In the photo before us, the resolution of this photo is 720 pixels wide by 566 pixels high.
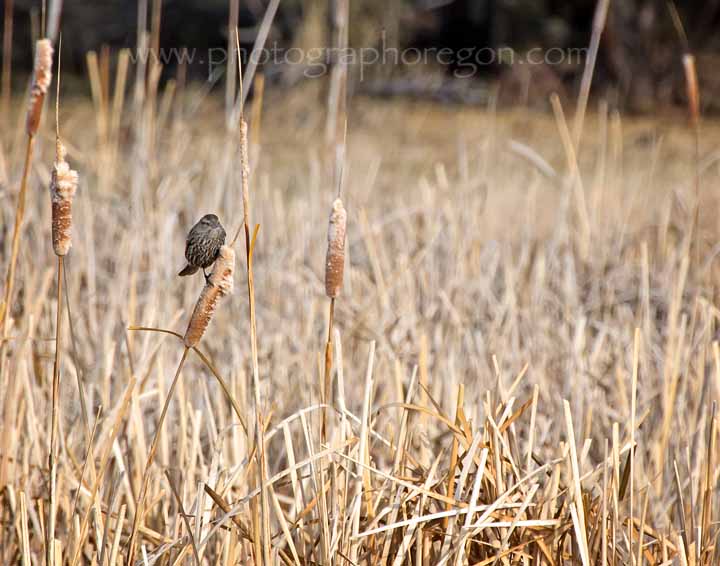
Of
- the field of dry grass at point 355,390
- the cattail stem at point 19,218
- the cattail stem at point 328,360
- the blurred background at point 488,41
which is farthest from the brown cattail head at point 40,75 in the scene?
the blurred background at point 488,41

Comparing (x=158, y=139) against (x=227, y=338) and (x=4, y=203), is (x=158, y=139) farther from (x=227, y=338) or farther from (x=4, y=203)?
(x=227, y=338)

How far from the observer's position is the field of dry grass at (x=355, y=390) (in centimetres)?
67

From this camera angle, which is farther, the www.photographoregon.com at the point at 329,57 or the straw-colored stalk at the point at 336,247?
the www.photographoregon.com at the point at 329,57

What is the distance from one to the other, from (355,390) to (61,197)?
→ 2.49ft

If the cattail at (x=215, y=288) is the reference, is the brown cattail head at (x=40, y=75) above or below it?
above

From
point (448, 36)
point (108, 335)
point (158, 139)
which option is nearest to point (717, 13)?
point (448, 36)

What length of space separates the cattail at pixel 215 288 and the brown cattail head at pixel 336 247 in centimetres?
6

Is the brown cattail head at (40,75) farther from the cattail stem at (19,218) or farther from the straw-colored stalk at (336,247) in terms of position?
the straw-colored stalk at (336,247)

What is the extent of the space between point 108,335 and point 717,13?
8429mm

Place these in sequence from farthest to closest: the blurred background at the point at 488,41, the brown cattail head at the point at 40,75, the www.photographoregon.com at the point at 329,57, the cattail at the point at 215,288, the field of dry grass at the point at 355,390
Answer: the blurred background at the point at 488,41
the www.photographoregon.com at the point at 329,57
the field of dry grass at the point at 355,390
the brown cattail head at the point at 40,75
the cattail at the point at 215,288

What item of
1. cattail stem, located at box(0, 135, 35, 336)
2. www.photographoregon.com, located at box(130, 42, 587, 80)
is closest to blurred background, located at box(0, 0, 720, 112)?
www.photographoregon.com, located at box(130, 42, 587, 80)

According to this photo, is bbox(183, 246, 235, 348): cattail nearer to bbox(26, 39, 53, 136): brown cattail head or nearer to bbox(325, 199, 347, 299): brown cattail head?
bbox(325, 199, 347, 299): brown cattail head

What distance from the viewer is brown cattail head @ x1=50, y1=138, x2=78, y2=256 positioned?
1.51ft

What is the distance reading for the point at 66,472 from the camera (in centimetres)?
83
